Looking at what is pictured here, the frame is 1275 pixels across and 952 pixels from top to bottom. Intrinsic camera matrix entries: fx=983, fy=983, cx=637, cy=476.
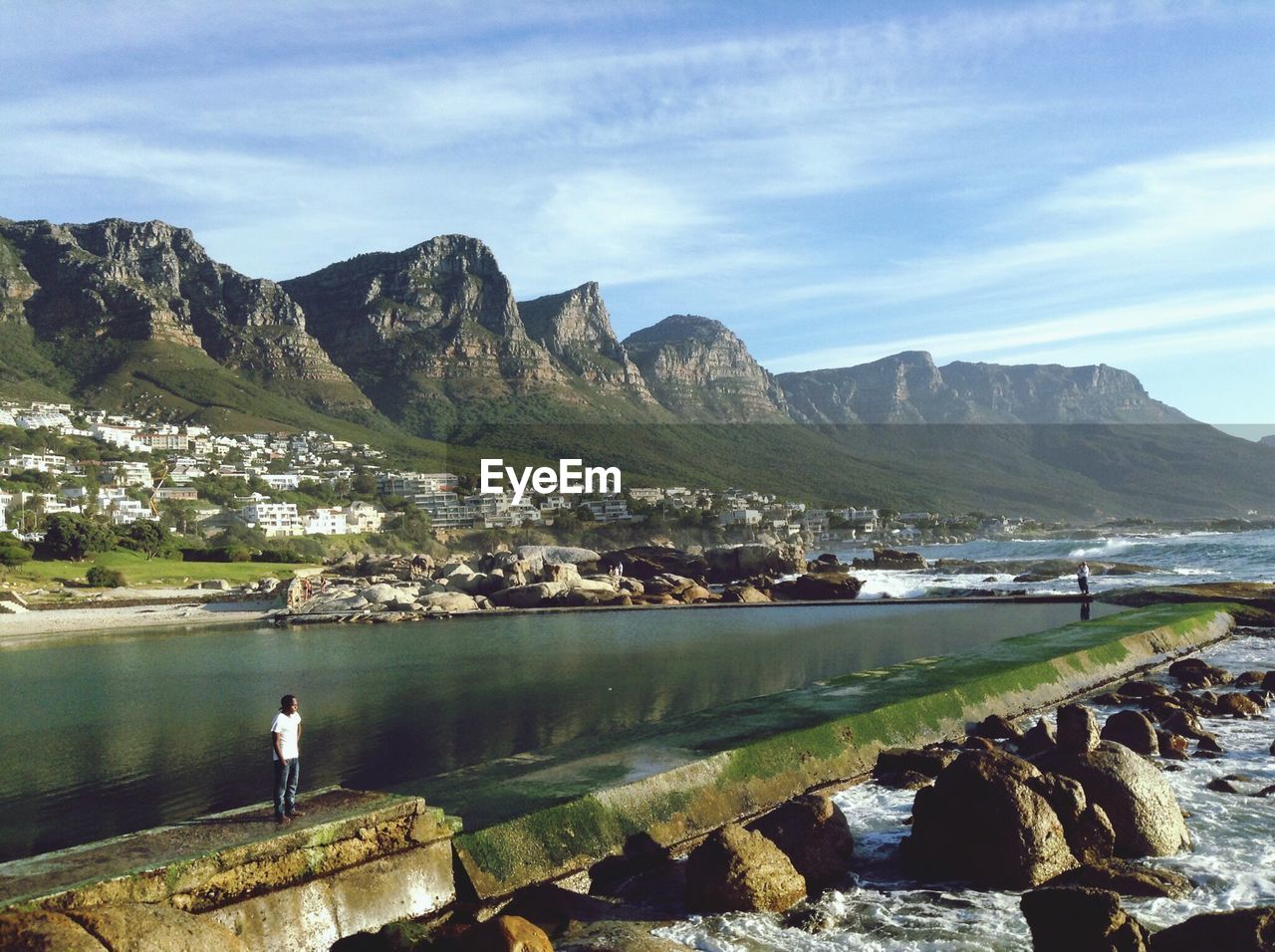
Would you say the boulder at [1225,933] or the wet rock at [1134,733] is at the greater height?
the boulder at [1225,933]

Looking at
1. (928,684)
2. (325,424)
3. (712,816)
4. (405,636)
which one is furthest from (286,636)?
(325,424)

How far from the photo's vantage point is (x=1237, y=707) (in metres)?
21.4

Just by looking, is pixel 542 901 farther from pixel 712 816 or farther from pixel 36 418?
pixel 36 418

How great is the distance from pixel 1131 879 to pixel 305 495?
485 feet

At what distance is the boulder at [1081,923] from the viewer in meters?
8.72

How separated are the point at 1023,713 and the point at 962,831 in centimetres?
1119

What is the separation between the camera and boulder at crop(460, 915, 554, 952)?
875 centimetres

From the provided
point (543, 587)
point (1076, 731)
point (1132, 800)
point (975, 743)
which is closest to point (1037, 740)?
point (975, 743)

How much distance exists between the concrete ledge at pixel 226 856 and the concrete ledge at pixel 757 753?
1137 millimetres

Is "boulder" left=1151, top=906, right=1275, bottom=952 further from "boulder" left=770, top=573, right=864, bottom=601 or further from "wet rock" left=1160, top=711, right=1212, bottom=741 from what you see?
"boulder" left=770, top=573, right=864, bottom=601

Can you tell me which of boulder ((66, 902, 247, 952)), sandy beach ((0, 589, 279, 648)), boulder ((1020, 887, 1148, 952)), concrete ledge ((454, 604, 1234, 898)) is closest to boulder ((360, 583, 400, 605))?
sandy beach ((0, 589, 279, 648))

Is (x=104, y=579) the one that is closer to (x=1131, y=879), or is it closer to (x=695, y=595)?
(x=695, y=595)

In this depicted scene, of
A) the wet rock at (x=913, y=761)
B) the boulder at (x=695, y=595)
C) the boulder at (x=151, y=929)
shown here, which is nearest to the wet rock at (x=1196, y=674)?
the wet rock at (x=913, y=761)

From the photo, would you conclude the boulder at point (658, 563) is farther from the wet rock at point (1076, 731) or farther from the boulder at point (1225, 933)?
the boulder at point (1225, 933)
